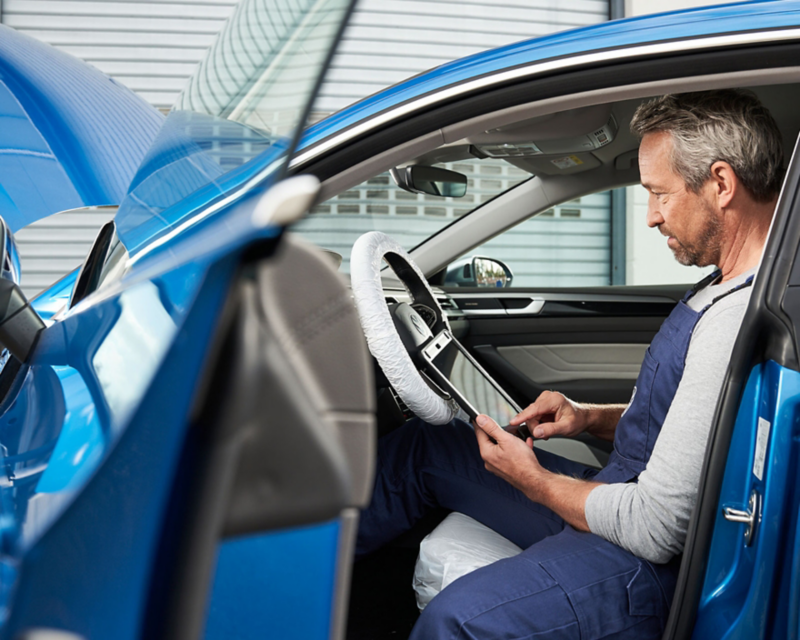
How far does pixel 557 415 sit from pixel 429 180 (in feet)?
2.85

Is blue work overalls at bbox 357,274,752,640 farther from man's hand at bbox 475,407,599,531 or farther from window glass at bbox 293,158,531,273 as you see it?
window glass at bbox 293,158,531,273

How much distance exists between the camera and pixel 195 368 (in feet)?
1.25

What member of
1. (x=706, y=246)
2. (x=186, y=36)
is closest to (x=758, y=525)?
(x=706, y=246)

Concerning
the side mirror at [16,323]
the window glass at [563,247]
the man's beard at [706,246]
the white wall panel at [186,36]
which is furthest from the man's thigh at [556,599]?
the window glass at [563,247]

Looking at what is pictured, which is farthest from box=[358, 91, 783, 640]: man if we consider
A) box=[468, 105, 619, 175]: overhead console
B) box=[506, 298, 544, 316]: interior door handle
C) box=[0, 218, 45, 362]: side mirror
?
box=[506, 298, 544, 316]: interior door handle

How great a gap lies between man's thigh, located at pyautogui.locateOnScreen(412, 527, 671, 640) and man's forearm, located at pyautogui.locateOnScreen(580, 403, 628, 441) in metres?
0.53

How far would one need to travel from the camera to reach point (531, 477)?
120 cm

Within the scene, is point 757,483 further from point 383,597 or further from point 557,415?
point 383,597

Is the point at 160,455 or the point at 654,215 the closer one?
the point at 160,455

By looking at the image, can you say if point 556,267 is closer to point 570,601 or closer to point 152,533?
point 570,601

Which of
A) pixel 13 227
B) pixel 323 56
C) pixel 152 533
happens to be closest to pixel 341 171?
pixel 13 227

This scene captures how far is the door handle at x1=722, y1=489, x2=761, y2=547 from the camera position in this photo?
908 millimetres

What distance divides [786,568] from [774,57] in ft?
2.38

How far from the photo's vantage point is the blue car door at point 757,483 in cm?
88
